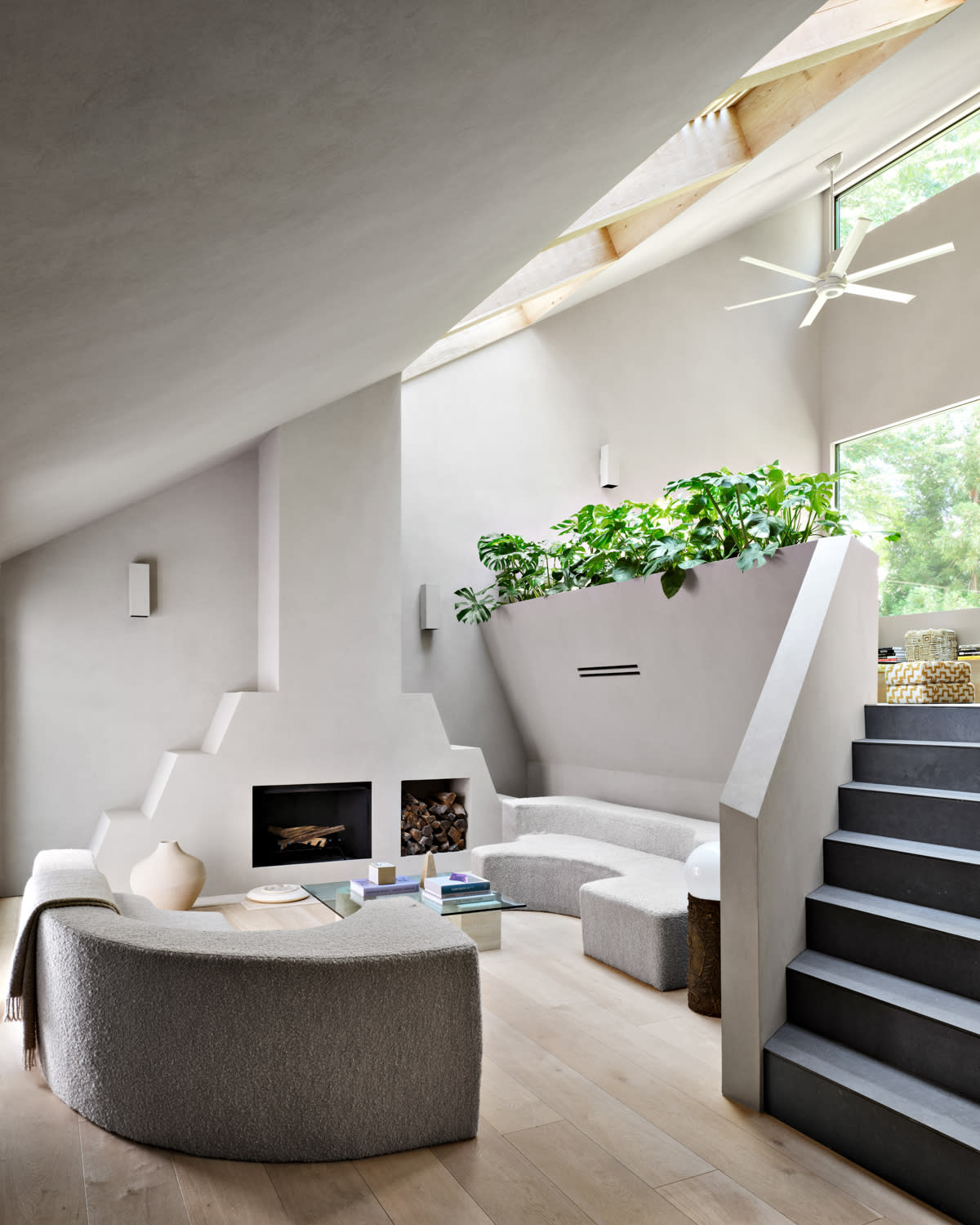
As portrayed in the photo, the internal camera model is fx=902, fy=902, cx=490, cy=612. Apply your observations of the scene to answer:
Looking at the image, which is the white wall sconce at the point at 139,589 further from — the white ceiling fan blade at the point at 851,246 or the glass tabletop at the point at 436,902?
the white ceiling fan blade at the point at 851,246

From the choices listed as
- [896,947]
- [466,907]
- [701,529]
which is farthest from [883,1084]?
[701,529]

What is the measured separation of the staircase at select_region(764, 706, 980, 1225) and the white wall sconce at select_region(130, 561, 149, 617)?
457 cm

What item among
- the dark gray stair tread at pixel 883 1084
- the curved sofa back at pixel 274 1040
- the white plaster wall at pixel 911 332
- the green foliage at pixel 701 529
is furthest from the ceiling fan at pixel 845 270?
the curved sofa back at pixel 274 1040

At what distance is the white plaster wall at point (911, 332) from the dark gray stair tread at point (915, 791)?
518 cm

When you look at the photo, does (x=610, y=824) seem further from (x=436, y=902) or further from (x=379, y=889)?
(x=379, y=889)

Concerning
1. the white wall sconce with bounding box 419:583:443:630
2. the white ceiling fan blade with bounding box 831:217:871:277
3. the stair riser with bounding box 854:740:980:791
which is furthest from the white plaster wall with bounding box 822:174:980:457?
the stair riser with bounding box 854:740:980:791

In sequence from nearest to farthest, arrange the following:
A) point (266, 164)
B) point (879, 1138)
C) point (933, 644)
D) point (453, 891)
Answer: point (266, 164), point (879, 1138), point (453, 891), point (933, 644)

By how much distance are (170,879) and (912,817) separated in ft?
12.9

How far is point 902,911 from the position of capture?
2996 millimetres

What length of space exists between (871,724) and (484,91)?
10.4ft

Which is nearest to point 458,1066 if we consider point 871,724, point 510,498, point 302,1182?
point 302,1182

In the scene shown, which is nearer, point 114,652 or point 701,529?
point 701,529

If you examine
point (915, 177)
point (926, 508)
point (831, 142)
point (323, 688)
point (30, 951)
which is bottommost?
point (30, 951)

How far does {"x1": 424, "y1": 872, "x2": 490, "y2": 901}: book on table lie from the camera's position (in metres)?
4.38
